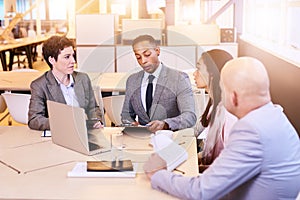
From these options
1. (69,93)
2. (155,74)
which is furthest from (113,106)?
(155,74)

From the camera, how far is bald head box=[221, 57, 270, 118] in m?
1.60

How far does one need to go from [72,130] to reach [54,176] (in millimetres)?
361

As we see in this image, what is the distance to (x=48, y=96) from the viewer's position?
10.2ft

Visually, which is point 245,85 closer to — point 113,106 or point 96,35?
point 113,106

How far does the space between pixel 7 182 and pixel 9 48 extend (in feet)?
28.6

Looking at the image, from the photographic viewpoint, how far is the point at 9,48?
10.2m

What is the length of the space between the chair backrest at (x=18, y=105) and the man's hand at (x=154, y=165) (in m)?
2.39

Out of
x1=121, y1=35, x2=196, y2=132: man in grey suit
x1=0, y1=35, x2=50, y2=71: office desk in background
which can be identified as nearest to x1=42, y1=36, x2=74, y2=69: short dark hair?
x1=121, y1=35, x2=196, y2=132: man in grey suit

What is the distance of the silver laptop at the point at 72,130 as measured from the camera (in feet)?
7.43

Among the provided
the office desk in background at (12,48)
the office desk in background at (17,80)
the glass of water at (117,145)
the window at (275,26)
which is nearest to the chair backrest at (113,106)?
the office desk in background at (17,80)

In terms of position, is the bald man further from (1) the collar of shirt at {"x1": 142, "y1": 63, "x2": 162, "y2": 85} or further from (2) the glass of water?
(1) the collar of shirt at {"x1": 142, "y1": 63, "x2": 162, "y2": 85}

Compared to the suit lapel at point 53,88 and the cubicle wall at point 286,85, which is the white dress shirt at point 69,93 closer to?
the suit lapel at point 53,88

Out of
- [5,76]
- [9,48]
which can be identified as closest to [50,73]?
[5,76]

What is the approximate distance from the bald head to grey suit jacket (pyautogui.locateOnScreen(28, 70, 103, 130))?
1.36 meters
